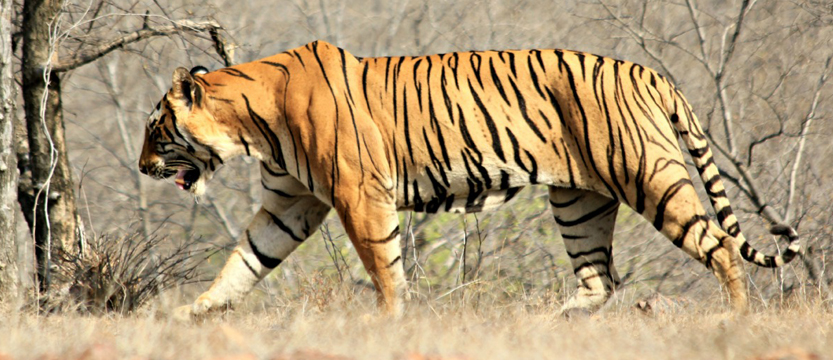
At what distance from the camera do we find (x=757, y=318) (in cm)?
484

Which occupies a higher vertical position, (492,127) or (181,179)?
(492,127)

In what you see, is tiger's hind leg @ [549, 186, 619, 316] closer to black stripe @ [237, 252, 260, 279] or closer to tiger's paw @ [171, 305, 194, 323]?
black stripe @ [237, 252, 260, 279]

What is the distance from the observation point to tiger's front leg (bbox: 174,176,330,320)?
5875mm

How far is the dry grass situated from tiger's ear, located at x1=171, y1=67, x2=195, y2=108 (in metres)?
1.48

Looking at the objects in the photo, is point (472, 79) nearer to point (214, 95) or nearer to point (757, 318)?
point (214, 95)

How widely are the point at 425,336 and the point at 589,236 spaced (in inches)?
97.6

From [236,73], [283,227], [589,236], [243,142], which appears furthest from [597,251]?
[236,73]

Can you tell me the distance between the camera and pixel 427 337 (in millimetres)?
3850

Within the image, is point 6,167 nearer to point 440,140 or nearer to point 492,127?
point 440,140

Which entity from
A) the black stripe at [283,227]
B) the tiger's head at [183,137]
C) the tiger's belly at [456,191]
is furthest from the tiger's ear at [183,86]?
the tiger's belly at [456,191]

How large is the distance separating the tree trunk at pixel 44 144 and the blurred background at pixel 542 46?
56 centimetres

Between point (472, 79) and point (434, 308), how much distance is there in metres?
1.56

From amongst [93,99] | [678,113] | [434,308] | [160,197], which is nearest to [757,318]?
[678,113]

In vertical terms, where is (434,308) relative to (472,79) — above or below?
below
